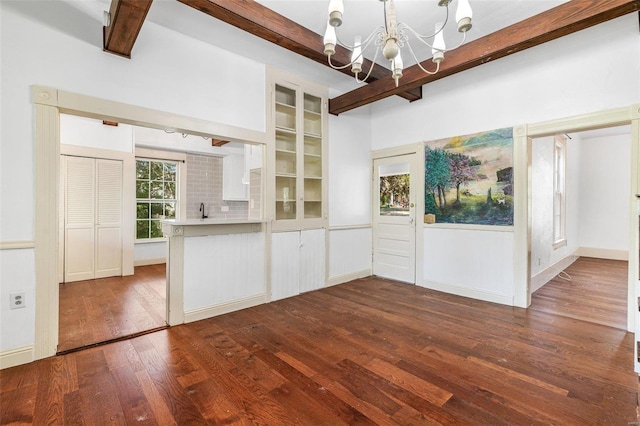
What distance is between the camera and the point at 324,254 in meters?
4.55

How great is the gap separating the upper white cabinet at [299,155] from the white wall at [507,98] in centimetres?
129

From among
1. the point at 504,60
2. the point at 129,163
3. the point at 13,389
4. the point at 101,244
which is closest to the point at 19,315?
the point at 13,389

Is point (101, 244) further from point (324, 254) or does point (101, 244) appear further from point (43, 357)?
point (324, 254)

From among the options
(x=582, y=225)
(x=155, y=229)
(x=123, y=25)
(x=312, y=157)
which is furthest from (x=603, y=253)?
(x=155, y=229)

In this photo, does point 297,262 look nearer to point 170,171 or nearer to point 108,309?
point 108,309

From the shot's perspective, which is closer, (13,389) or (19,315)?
(13,389)

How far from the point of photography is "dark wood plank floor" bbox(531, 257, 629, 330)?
10.8 ft

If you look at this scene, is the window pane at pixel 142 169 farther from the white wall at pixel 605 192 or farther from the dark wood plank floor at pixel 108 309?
the white wall at pixel 605 192

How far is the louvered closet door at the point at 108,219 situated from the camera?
198 inches

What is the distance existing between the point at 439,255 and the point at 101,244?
5.67m

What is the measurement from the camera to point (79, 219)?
4875 millimetres

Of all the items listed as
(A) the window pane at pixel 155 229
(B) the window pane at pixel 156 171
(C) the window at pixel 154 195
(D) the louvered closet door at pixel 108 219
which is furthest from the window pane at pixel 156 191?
(D) the louvered closet door at pixel 108 219

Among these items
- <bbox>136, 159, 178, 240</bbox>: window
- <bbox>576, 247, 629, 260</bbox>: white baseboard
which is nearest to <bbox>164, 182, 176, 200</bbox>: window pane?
<bbox>136, 159, 178, 240</bbox>: window

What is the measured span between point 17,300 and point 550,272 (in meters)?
7.12
